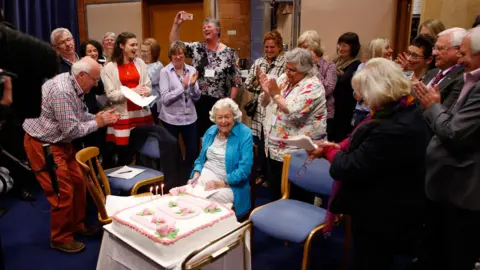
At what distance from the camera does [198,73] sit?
3826 mm

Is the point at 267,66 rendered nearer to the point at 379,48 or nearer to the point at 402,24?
the point at 379,48

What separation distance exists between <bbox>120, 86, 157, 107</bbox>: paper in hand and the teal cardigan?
0.90m

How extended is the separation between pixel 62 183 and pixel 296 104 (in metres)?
A: 1.66

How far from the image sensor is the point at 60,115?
2.50 metres

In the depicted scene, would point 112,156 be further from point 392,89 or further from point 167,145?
point 392,89

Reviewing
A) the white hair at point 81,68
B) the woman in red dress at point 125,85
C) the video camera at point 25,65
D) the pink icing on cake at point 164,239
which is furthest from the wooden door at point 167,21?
the video camera at point 25,65

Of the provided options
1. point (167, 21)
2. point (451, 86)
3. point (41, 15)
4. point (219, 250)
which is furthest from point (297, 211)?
point (41, 15)

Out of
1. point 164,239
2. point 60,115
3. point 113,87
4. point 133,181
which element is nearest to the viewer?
point 164,239

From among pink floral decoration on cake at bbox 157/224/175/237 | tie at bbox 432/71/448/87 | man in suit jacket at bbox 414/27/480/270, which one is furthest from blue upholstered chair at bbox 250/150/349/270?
tie at bbox 432/71/448/87

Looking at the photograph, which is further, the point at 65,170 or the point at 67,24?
the point at 67,24

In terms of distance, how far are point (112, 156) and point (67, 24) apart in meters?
2.96

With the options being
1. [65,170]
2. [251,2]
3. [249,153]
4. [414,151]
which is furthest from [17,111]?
[251,2]

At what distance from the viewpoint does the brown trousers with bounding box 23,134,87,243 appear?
8.67 ft

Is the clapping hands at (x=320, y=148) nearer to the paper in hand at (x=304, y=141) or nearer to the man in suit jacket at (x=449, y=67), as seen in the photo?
the paper in hand at (x=304, y=141)
